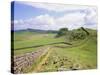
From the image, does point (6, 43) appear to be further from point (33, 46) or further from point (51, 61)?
point (51, 61)

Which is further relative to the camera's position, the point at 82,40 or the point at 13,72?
the point at 82,40

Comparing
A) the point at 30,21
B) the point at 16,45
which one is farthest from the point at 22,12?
the point at 16,45

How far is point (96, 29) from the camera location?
269 centimetres

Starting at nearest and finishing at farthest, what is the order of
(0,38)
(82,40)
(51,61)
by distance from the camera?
(0,38) < (51,61) < (82,40)

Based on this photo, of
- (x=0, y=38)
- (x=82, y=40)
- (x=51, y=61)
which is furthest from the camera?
(x=82, y=40)

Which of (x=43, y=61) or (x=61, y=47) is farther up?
(x=61, y=47)

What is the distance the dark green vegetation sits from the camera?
2338 mm

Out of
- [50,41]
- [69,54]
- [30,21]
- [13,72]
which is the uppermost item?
[30,21]

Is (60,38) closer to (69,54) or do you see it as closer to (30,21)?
(69,54)

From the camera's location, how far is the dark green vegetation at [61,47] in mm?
2338

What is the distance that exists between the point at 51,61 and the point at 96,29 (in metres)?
0.73

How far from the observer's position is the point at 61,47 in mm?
2490

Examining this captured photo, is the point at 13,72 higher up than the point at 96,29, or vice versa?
the point at 96,29

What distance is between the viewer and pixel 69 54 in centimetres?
252
